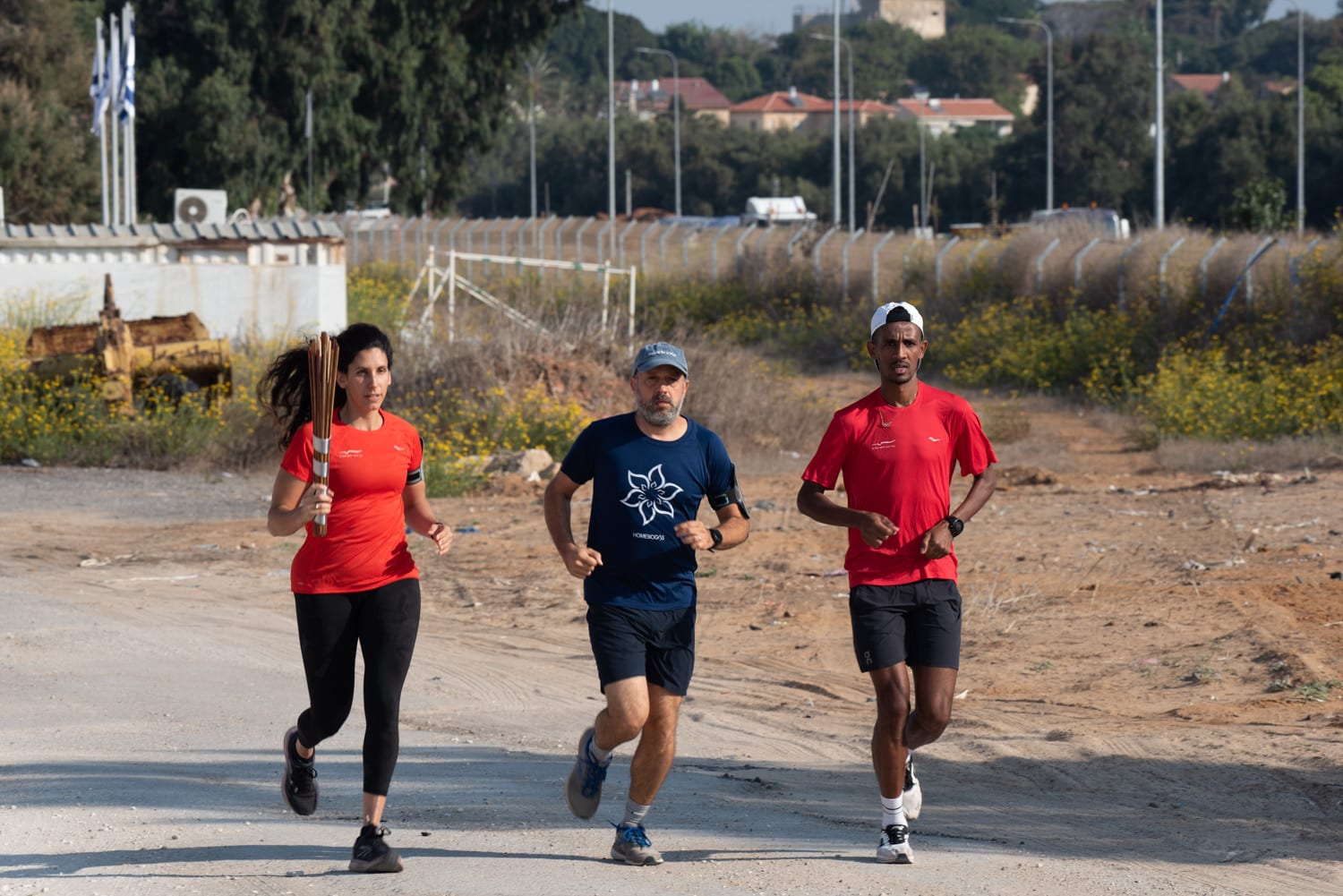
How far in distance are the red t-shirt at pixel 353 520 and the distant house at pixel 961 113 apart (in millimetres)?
129682

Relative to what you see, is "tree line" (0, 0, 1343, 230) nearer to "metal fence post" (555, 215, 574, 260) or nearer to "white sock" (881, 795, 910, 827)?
"metal fence post" (555, 215, 574, 260)

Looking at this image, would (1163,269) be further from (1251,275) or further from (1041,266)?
(1041,266)

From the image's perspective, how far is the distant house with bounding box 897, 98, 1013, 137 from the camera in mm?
134625

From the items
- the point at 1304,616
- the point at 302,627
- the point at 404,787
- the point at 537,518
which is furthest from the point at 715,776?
the point at 537,518

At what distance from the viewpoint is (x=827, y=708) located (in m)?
9.38

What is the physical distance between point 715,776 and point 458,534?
7.95 meters

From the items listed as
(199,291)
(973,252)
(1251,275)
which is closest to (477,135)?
(973,252)

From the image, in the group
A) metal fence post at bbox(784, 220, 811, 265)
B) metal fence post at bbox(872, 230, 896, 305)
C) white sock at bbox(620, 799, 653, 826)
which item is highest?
metal fence post at bbox(784, 220, 811, 265)

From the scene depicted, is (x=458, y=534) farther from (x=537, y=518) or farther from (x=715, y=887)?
(x=715, y=887)

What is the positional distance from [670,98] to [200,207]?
426 feet

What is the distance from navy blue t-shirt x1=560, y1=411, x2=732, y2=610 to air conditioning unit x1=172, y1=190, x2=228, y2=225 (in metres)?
24.4

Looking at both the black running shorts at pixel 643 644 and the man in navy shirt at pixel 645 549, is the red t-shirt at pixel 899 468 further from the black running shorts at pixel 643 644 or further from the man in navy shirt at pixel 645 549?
the black running shorts at pixel 643 644

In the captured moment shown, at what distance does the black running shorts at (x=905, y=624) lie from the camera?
235 inches

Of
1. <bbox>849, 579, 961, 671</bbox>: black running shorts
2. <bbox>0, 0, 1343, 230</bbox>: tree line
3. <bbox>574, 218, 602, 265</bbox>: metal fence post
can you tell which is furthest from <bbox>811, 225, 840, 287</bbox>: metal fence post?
<bbox>849, 579, 961, 671</bbox>: black running shorts
